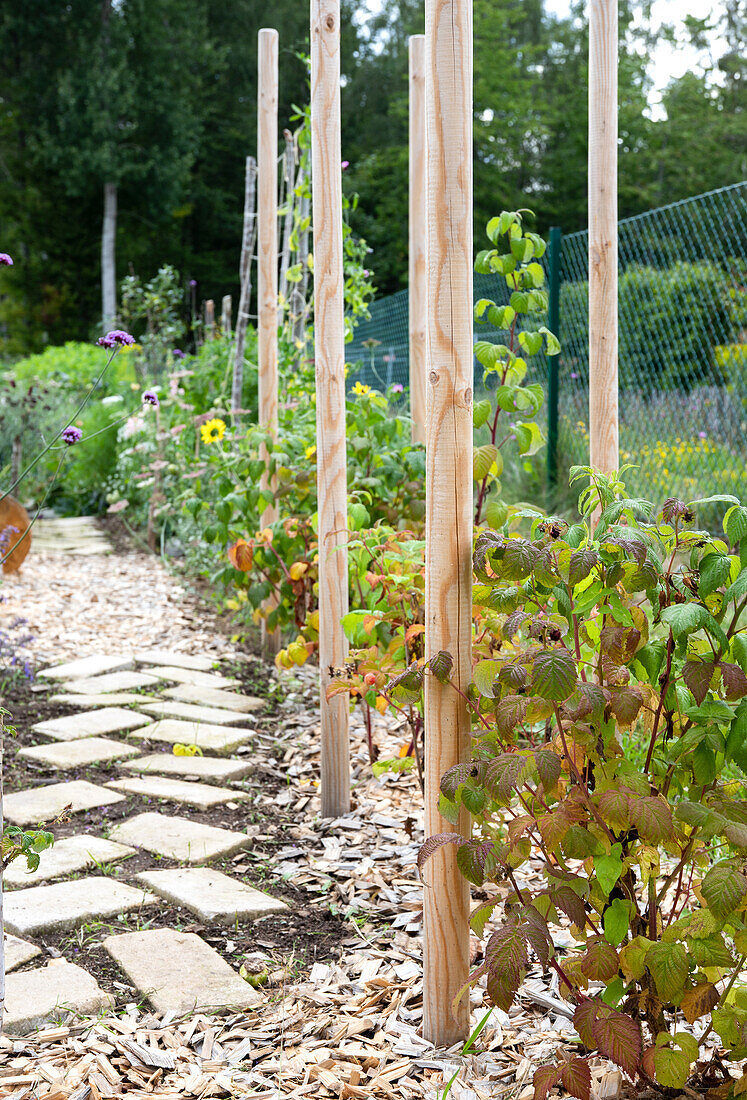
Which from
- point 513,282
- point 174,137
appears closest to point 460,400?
point 513,282

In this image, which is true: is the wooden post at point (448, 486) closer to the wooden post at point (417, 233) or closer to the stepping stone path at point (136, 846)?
the stepping stone path at point (136, 846)

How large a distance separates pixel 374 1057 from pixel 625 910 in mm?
555

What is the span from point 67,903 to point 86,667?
2035mm

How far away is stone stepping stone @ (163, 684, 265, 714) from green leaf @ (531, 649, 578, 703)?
7.77 ft

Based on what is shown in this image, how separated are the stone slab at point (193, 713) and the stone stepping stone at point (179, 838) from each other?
2.53 ft

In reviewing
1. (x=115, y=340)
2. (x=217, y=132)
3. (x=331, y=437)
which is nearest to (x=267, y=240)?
(x=331, y=437)

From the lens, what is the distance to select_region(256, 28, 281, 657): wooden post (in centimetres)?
363

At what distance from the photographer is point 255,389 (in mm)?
6012

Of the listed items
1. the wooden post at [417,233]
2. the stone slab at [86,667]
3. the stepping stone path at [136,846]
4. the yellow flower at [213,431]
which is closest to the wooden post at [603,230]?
the wooden post at [417,233]

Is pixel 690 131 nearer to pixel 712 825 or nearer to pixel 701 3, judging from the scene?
pixel 701 3

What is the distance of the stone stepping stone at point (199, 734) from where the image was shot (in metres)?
3.18

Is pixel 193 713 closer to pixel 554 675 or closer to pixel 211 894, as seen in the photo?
pixel 211 894

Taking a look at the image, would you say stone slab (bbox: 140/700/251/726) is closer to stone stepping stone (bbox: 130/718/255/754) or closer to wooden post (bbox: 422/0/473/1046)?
stone stepping stone (bbox: 130/718/255/754)

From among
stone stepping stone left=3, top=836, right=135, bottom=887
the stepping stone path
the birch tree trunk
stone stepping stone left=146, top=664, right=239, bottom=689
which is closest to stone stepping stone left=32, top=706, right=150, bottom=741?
the stepping stone path
